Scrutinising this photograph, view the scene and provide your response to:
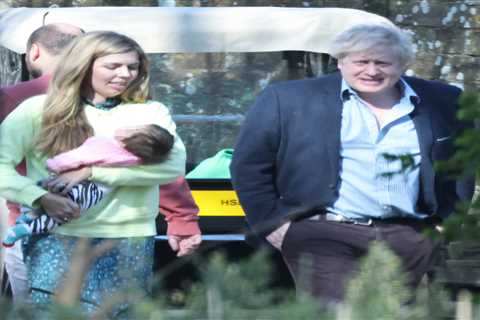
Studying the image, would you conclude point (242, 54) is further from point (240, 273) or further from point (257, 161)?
point (240, 273)

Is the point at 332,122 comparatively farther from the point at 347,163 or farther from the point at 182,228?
the point at 182,228

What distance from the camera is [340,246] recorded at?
17.1 ft

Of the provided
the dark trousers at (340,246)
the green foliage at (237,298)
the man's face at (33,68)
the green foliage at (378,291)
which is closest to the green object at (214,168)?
the man's face at (33,68)

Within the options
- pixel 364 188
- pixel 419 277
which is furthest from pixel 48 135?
pixel 419 277

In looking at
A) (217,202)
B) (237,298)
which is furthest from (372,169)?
(217,202)

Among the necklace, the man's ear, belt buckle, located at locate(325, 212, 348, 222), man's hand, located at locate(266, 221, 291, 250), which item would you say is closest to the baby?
the necklace

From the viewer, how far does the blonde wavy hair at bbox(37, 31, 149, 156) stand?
200 inches

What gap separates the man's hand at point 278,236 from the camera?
5.32 m

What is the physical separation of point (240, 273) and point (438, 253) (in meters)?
2.48

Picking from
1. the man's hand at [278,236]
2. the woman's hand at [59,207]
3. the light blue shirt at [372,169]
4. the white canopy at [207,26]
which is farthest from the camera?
the white canopy at [207,26]

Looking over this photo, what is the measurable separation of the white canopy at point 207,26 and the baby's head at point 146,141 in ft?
9.76

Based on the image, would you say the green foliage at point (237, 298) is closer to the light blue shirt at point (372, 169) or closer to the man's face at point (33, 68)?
the light blue shirt at point (372, 169)

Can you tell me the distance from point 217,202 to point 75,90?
8.92 feet

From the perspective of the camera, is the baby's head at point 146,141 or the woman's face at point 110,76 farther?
the woman's face at point 110,76
